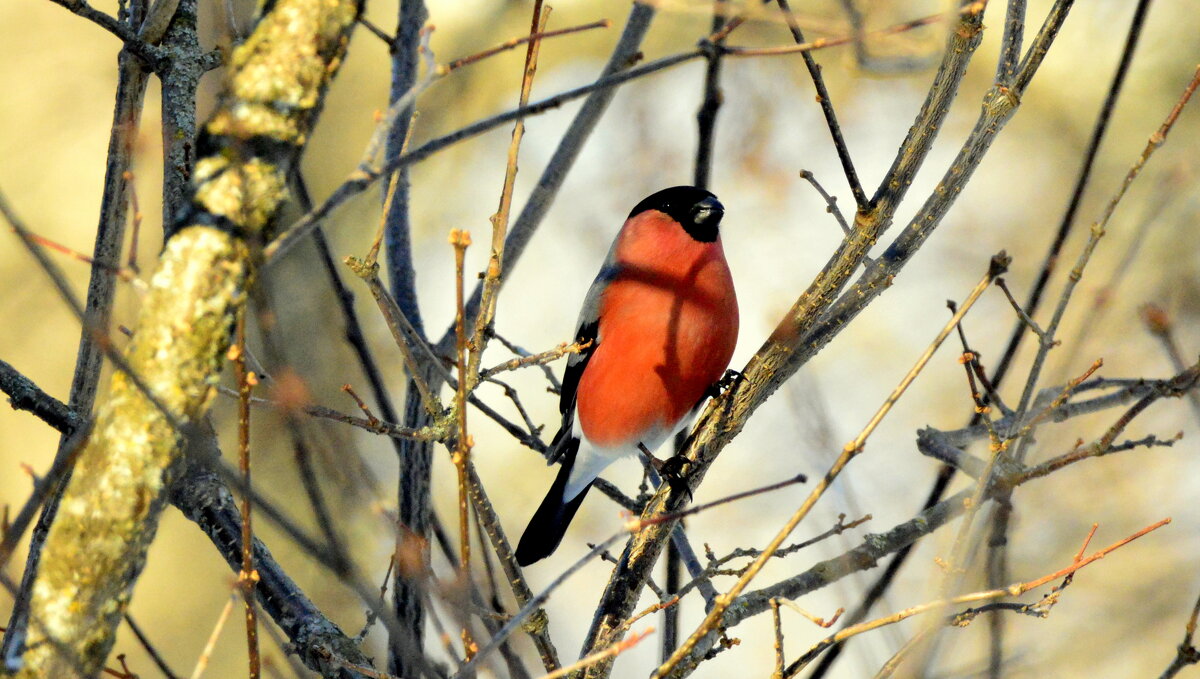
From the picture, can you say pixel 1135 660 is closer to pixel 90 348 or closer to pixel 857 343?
pixel 857 343

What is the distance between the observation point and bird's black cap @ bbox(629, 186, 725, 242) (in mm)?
3063

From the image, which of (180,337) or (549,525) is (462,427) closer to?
(180,337)

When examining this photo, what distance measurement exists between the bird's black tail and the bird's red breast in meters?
0.23

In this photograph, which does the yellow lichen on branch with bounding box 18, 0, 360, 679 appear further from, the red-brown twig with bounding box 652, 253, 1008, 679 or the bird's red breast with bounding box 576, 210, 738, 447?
the bird's red breast with bounding box 576, 210, 738, 447

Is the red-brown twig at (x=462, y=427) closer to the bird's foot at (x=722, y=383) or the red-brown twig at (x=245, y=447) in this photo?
the red-brown twig at (x=245, y=447)

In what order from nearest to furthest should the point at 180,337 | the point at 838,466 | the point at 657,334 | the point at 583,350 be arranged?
the point at 180,337
the point at 838,466
the point at 657,334
the point at 583,350

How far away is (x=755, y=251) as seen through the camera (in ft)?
25.1

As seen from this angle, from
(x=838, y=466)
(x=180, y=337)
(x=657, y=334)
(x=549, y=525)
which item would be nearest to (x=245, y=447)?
(x=180, y=337)

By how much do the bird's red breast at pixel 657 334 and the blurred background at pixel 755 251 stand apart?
2.33 metres

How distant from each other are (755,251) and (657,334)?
4.77 m

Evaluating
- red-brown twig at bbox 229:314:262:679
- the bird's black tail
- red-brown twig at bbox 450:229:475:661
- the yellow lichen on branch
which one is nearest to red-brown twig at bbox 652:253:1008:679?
red-brown twig at bbox 450:229:475:661

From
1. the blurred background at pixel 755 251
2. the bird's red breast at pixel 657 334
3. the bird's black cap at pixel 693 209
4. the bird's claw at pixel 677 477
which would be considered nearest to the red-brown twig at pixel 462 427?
the bird's claw at pixel 677 477

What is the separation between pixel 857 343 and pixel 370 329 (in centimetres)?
354

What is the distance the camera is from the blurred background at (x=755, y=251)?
236 inches
